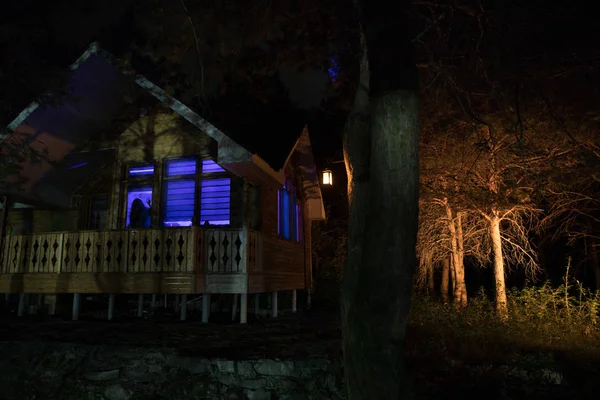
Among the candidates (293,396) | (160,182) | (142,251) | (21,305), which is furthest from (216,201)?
→ (293,396)

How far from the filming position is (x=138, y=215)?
13.4 m

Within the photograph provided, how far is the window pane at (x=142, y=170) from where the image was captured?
14086 mm

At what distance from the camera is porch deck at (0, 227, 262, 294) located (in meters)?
11.1

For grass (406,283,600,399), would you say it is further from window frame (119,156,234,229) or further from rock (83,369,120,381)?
window frame (119,156,234,229)

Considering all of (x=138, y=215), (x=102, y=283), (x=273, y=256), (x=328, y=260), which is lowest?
(x=102, y=283)

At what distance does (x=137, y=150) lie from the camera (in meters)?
14.1

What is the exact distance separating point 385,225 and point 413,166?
28.9 inches

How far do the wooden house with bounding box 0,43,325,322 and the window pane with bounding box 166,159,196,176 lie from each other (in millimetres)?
32

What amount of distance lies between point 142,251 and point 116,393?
456cm

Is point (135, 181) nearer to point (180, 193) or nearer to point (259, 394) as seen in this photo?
point (180, 193)

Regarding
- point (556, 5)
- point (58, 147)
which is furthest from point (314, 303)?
point (556, 5)

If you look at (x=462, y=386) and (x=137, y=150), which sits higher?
(x=137, y=150)

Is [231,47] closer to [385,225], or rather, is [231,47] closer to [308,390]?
[385,225]

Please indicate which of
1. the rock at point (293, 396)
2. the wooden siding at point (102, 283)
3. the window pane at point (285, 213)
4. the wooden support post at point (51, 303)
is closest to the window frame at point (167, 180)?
the wooden siding at point (102, 283)
